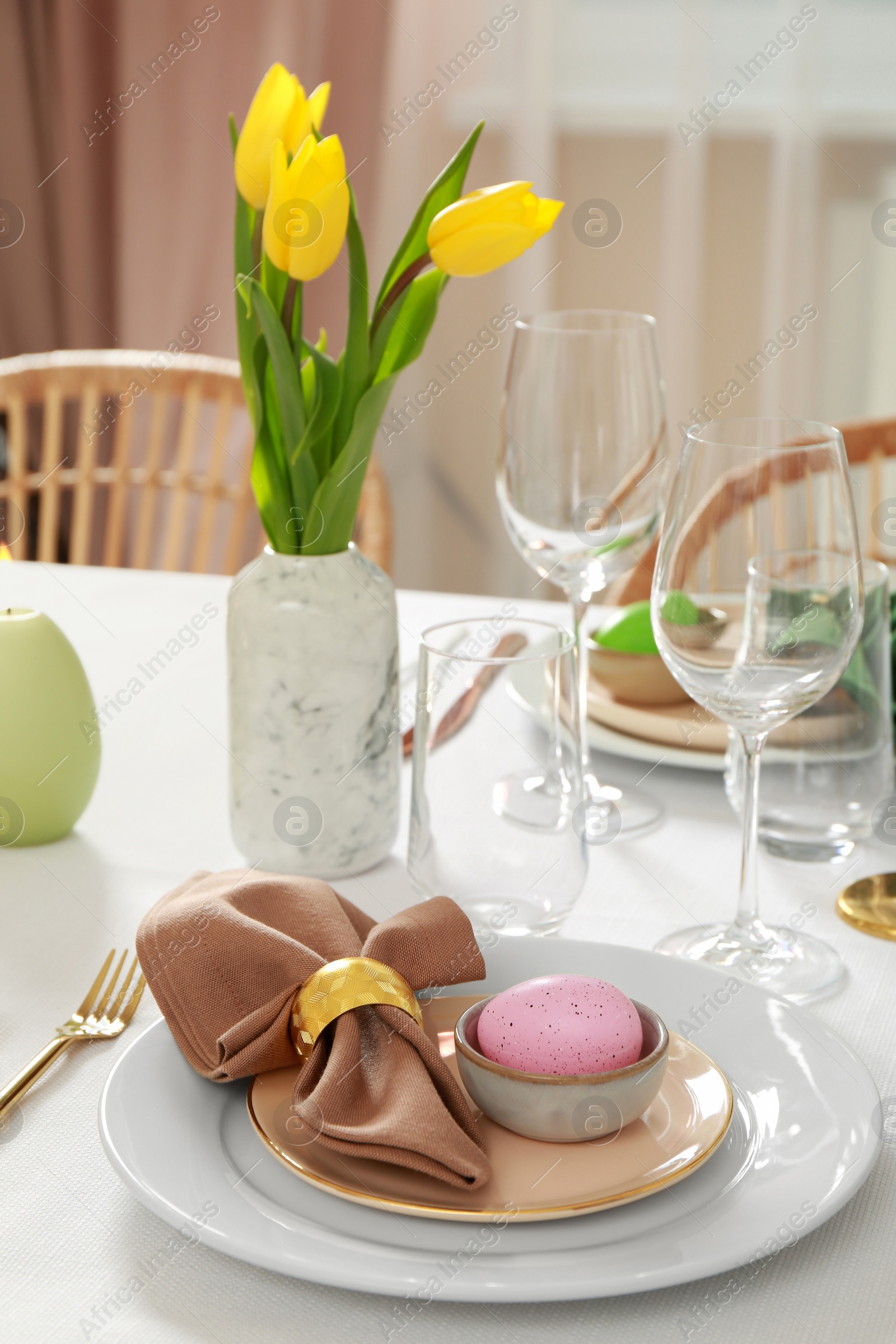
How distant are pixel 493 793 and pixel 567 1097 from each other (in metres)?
0.16

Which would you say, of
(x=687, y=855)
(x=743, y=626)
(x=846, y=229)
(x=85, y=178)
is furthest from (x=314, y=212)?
(x=85, y=178)

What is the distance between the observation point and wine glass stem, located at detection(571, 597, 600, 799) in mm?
815

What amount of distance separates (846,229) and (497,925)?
1.77m

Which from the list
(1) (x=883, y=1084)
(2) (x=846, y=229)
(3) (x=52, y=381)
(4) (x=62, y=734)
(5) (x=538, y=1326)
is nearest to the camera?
(5) (x=538, y=1326)

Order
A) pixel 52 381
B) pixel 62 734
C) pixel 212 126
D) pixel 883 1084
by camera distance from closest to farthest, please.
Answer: pixel 883 1084, pixel 62 734, pixel 52 381, pixel 212 126

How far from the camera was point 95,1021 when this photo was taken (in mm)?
Answer: 562

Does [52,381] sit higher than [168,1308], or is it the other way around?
[52,381]

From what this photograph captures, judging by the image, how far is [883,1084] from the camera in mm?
521

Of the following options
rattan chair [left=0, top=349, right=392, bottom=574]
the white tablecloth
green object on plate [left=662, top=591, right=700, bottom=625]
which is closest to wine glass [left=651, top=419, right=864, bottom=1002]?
green object on plate [left=662, top=591, right=700, bottom=625]

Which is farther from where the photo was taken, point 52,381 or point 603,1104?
point 52,381

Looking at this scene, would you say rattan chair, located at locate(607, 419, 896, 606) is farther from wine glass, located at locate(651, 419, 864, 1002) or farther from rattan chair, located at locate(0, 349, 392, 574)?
rattan chair, located at locate(0, 349, 392, 574)

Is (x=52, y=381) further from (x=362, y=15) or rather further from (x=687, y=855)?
(x=687, y=855)

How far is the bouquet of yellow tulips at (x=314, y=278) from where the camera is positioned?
617 millimetres

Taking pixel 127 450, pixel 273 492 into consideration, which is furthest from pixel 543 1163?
pixel 127 450
